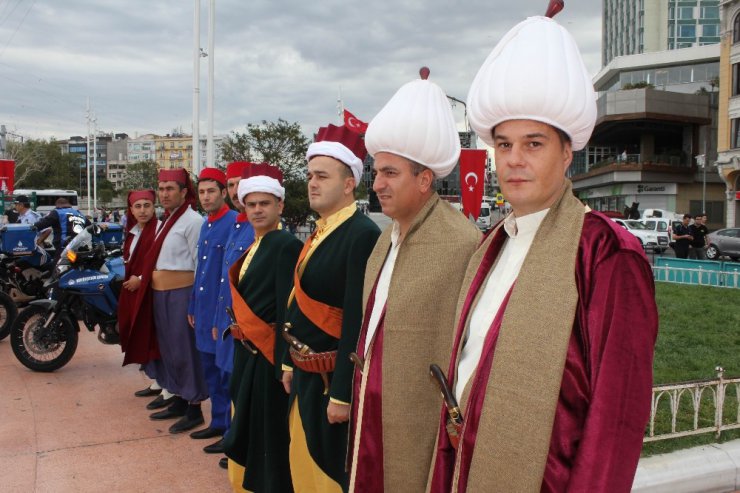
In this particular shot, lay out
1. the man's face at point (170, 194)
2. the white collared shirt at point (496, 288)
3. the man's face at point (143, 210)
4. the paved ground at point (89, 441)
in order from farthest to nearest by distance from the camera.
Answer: the man's face at point (143, 210) → the man's face at point (170, 194) → the paved ground at point (89, 441) → the white collared shirt at point (496, 288)

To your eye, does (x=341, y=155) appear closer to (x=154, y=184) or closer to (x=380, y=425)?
(x=380, y=425)

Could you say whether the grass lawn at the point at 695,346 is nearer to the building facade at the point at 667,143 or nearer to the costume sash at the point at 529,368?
the costume sash at the point at 529,368

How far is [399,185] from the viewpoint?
8.25 feet

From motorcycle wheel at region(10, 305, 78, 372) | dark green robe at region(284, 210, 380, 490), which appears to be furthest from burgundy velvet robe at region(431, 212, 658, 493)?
motorcycle wheel at region(10, 305, 78, 372)

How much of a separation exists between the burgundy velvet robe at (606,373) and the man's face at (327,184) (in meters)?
1.67

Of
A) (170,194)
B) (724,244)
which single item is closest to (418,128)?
(170,194)

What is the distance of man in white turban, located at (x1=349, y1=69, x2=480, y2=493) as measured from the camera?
2342mm

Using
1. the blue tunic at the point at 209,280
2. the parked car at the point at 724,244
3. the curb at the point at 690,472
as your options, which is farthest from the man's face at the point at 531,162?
the parked car at the point at 724,244

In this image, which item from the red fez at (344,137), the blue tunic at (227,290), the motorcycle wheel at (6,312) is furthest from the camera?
the motorcycle wheel at (6,312)

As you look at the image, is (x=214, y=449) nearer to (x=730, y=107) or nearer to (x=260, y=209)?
(x=260, y=209)

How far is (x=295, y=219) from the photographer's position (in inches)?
682

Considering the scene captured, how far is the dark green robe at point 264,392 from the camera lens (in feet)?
11.3

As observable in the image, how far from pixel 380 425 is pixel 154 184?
64097 millimetres

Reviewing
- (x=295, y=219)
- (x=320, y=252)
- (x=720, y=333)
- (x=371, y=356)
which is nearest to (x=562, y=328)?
(x=371, y=356)
